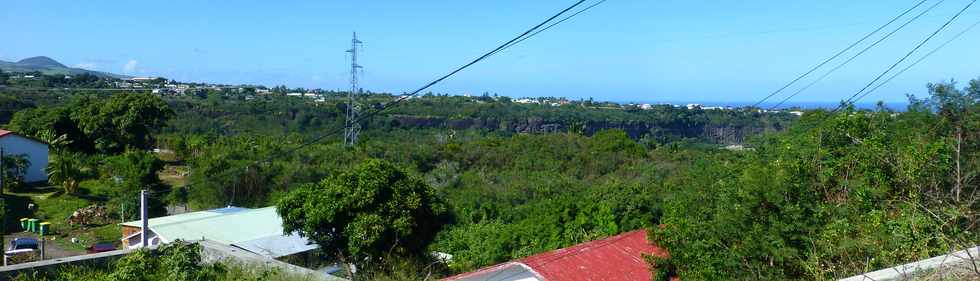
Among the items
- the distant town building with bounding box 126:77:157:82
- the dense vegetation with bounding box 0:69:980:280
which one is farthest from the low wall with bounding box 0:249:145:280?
the distant town building with bounding box 126:77:157:82

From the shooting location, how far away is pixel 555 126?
5488cm

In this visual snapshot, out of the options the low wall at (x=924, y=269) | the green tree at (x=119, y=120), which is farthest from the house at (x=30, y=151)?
the low wall at (x=924, y=269)

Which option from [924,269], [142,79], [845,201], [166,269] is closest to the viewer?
[924,269]

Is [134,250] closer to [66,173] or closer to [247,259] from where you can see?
[247,259]

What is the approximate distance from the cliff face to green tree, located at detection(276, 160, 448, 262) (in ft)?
128

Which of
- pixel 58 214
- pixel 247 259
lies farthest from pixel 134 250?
pixel 58 214

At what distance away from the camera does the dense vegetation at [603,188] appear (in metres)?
6.70

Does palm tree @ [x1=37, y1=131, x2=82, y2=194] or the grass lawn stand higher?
palm tree @ [x1=37, y1=131, x2=82, y2=194]

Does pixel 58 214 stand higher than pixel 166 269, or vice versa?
pixel 166 269

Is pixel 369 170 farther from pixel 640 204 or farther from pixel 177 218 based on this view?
pixel 640 204

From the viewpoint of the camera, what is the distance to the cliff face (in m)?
50.3

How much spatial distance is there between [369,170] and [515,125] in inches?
1753

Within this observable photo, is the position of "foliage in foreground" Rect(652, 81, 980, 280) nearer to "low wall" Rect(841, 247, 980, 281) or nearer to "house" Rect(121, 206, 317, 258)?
"low wall" Rect(841, 247, 980, 281)

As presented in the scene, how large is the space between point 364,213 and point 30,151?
2226 centimetres
